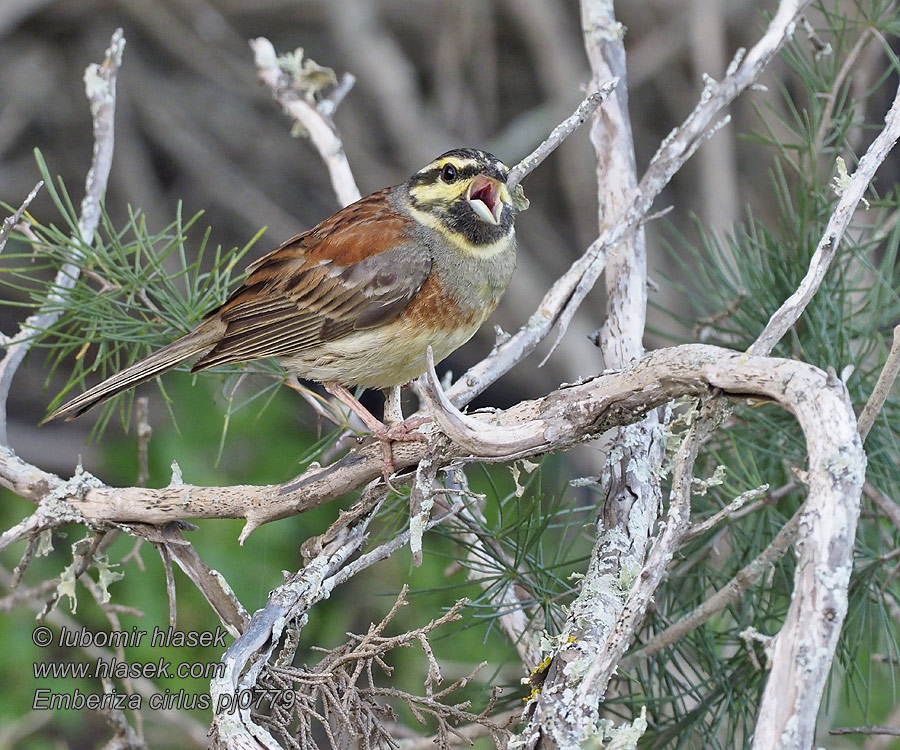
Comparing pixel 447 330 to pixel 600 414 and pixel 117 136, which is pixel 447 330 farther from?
pixel 117 136

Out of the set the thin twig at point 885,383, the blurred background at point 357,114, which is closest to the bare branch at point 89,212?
the thin twig at point 885,383

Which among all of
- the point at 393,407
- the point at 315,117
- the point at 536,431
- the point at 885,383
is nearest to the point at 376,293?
the point at 393,407

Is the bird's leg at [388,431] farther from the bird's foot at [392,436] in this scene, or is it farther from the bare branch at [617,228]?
the bare branch at [617,228]

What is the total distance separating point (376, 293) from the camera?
265cm

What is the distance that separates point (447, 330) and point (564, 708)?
4.25 feet

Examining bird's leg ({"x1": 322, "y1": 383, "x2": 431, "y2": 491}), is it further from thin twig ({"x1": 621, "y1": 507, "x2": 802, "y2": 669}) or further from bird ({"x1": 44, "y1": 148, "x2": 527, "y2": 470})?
thin twig ({"x1": 621, "y1": 507, "x2": 802, "y2": 669})

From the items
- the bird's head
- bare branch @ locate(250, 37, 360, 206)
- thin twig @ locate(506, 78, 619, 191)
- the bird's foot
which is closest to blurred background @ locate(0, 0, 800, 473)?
bare branch @ locate(250, 37, 360, 206)

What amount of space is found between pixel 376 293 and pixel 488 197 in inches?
17.0

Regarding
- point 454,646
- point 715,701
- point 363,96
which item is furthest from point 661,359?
point 363,96

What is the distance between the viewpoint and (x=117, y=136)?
5059 millimetres

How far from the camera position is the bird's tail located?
2568mm

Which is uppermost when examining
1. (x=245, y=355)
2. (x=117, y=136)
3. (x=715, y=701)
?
(x=117, y=136)

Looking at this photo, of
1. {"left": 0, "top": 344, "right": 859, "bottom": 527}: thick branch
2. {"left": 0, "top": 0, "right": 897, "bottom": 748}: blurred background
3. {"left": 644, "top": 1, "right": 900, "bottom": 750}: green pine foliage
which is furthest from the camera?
{"left": 0, "top": 0, "right": 897, "bottom": 748}: blurred background

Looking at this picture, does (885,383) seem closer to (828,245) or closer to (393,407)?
(828,245)
